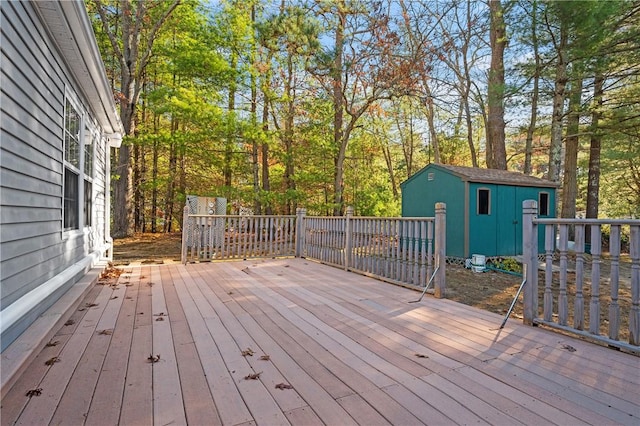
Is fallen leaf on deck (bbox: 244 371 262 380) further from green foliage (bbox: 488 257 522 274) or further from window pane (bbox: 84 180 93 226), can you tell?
green foliage (bbox: 488 257 522 274)

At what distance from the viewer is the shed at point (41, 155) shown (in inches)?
83.1

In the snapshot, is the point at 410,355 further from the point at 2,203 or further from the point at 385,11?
the point at 385,11

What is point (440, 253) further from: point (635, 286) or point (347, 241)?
point (347, 241)

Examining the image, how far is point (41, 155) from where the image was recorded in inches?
108

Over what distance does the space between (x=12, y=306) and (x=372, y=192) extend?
11.3 m

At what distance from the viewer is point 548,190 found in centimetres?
896

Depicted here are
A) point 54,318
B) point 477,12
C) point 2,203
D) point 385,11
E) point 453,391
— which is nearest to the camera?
point 453,391

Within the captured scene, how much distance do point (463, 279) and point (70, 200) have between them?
6.53 meters

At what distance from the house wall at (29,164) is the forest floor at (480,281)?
12.6 feet

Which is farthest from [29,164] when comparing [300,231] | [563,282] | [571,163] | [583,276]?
[571,163]

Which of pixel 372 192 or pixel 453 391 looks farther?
pixel 372 192

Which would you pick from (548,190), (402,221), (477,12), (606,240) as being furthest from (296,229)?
(606,240)

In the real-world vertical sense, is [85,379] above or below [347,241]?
below

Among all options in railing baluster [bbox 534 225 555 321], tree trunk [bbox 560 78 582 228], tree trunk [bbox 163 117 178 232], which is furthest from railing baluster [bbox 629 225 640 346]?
tree trunk [bbox 163 117 178 232]
